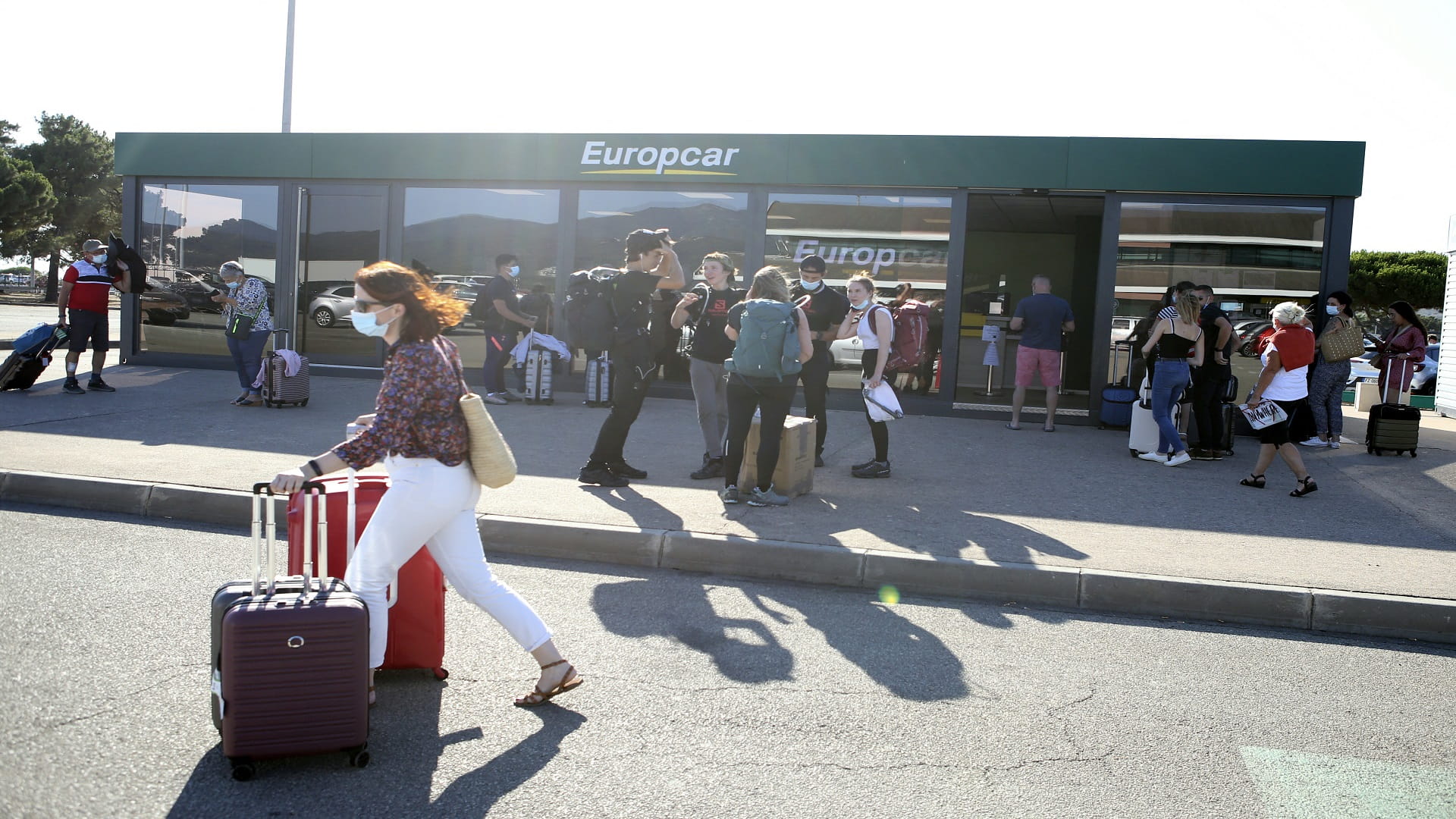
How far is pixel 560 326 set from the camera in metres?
14.2

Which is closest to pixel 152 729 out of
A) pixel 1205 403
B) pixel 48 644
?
pixel 48 644

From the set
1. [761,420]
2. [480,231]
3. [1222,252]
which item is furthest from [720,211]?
[761,420]

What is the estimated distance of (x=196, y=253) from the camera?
1532 centimetres

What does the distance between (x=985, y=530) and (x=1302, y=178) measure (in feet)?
25.3

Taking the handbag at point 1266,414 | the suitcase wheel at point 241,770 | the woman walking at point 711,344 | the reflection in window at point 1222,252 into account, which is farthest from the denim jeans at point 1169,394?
the suitcase wheel at point 241,770

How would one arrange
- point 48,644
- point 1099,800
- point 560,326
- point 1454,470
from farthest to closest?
point 560,326 < point 1454,470 < point 48,644 < point 1099,800

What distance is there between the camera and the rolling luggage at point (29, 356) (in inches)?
475

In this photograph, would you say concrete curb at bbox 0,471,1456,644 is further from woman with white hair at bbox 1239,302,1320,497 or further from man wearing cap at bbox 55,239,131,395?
man wearing cap at bbox 55,239,131,395

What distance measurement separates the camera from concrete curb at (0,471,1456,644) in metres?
5.64

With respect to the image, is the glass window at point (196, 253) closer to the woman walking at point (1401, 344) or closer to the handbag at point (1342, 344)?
the handbag at point (1342, 344)

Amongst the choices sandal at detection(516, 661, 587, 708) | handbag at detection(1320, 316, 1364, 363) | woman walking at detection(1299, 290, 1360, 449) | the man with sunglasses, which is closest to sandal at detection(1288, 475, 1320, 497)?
handbag at detection(1320, 316, 1364, 363)

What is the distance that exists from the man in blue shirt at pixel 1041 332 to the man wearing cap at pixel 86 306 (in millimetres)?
9885

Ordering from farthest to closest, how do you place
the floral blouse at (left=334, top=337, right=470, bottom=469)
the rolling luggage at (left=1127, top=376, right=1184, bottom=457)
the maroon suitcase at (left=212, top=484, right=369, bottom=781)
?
1. the rolling luggage at (left=1127, top=376, right=1184, bottom=457)
2. the floral blouse at (left=334, top=337, right=470, bottom=469)
3. the maroon suitcase at (left=212, top=484, right=369, bottom=781)

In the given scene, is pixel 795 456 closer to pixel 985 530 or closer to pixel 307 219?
pixel 985 530
